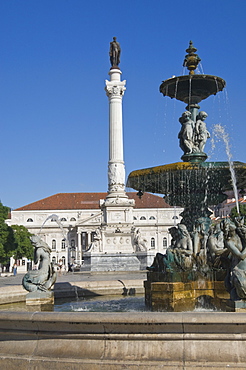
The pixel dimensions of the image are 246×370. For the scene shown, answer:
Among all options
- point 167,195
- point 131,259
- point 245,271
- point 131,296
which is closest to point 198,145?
point 167,195

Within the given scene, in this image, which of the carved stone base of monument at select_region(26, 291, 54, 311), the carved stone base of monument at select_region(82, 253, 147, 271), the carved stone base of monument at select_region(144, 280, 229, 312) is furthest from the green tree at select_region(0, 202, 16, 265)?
the carved stone base of monument at select_region(144, 280, 229, 312)

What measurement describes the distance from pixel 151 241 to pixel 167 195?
76977 mm

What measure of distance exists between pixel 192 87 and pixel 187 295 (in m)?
4.25

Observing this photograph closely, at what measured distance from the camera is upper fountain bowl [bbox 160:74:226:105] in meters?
9.40

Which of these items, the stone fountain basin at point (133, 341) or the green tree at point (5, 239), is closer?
the stone fountain basin at point (133, 341)

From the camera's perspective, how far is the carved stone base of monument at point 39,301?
773cm

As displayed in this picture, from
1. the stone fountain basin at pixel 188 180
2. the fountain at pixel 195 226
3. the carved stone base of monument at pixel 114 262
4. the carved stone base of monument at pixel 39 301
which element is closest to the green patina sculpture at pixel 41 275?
the carved stone base of monument at pixel 39 301

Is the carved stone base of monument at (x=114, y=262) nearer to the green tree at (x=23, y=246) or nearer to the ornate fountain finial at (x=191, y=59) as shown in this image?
the green tree at (x=23, y=246)

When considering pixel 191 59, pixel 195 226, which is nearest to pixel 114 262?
pixel 191 59

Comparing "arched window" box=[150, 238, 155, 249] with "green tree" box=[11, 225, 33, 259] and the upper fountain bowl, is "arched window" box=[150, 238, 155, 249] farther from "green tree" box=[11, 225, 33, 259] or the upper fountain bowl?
the upper fountain bowl

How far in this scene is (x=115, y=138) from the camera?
5425 centimetres

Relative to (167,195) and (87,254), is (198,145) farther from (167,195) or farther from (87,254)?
(87,254)

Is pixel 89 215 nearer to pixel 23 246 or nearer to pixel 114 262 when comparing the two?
pixel 23 246

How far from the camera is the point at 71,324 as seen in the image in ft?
17.4
